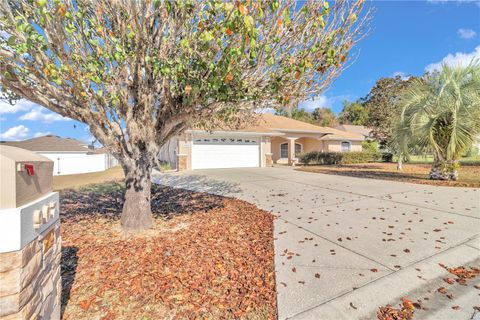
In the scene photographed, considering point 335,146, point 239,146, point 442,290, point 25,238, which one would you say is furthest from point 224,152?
point 25,238

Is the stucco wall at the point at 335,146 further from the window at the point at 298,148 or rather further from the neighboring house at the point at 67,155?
the neighboring house at the point at 67,155

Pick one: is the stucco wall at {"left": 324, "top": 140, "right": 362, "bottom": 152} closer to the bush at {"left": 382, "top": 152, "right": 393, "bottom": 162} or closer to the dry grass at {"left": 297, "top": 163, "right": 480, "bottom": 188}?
the bush at {"left": 382, "top": 152, "right": 393, "bottom": 162}

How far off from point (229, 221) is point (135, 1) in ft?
14.3

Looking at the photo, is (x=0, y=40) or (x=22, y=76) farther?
(x=22, y=76)

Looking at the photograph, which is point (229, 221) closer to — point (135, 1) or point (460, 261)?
point (460, 261)

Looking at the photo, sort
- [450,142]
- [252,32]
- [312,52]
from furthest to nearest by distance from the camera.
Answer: [450,142] < [312,52] < [252,32]

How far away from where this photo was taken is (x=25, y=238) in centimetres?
158

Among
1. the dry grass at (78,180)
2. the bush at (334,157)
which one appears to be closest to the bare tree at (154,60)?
the dry grass at (78,180)

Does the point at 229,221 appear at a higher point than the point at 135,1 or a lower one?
lower

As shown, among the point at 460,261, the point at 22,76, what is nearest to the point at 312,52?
the point at 460,261

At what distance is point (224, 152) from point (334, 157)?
10493 millimetres

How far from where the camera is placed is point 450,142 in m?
9.05

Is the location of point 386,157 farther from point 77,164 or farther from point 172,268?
point 77,164

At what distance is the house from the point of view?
51.7 ft
